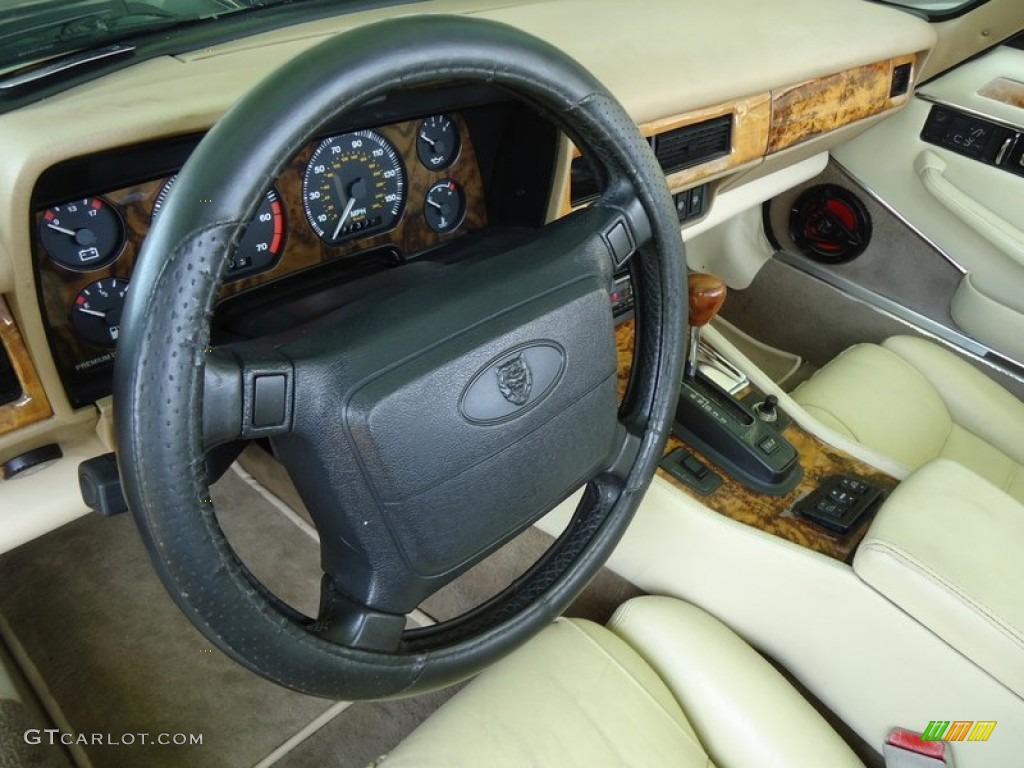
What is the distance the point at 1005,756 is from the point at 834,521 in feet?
1.04

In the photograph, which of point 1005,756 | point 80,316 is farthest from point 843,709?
point 80,316

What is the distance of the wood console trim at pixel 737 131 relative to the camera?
130cm

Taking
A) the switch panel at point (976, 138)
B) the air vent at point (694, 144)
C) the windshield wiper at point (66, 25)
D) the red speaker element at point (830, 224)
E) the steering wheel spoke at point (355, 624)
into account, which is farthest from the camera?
the red speaker element at point (830, 224)

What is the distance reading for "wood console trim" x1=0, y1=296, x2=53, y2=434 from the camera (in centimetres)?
71

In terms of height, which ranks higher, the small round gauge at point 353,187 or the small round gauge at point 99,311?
the small round gauge at point 353,187

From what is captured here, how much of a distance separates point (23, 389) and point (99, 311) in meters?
0.09

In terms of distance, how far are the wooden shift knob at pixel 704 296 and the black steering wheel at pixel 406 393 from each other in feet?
0.98

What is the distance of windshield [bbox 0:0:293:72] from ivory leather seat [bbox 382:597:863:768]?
33.3 inches

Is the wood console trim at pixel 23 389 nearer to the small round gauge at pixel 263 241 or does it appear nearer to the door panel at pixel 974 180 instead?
the small round gauge at pixel 263 241

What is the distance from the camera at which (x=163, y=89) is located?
815 mm

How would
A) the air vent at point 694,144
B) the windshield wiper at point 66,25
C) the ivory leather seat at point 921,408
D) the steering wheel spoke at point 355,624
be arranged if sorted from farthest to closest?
the ivory leather seat at point 921,408, the air vent at point 694,144, the windshield wiper at point 66,25, the steering wheel spoke at point 355,624

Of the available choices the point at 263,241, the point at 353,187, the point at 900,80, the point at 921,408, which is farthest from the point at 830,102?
the point at 263,241

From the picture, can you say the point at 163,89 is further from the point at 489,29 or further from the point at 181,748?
the point at 181,748

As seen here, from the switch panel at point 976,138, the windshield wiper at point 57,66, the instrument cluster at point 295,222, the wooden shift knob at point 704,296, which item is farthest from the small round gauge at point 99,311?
the switch panel at point 976,138
